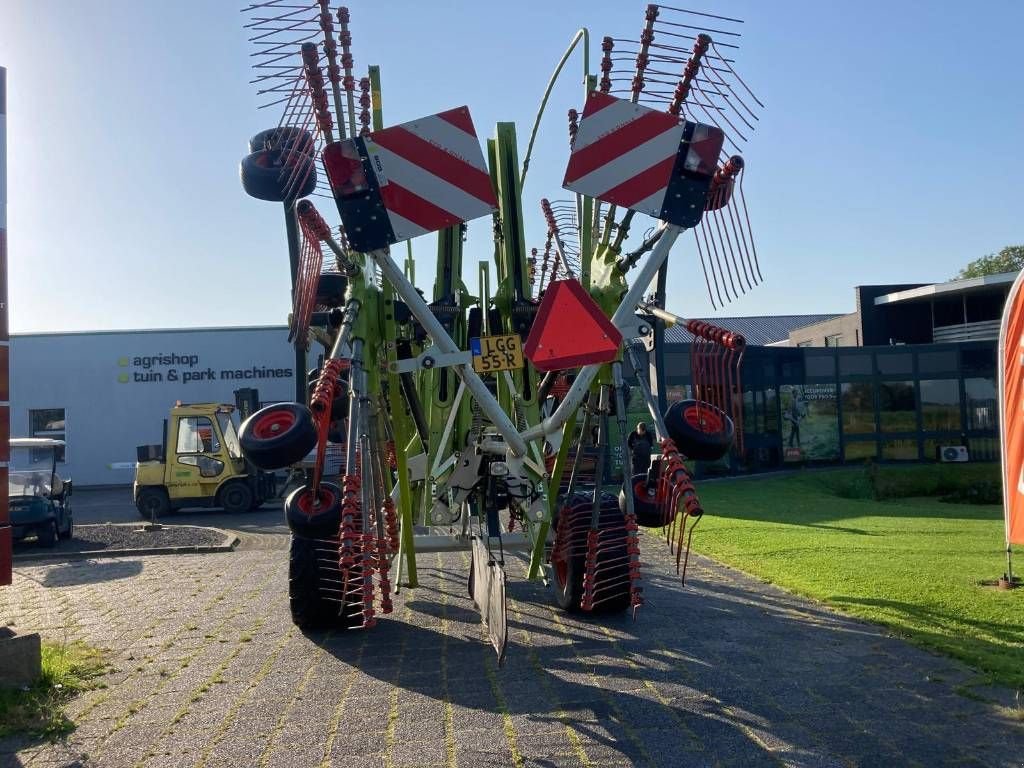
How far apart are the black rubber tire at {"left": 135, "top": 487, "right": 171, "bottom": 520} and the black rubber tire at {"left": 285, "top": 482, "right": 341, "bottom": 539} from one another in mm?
16351

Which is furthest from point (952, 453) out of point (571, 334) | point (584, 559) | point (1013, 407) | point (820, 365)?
point (571, 334)

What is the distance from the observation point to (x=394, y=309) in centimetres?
572

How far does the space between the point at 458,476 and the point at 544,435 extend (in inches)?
32.4

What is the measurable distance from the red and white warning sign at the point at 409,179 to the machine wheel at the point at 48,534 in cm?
1171

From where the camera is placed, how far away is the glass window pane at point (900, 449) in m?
23.8

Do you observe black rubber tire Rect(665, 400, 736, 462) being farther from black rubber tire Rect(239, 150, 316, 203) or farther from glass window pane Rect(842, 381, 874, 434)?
glass window pane Rect(842, 381, 874, 434)

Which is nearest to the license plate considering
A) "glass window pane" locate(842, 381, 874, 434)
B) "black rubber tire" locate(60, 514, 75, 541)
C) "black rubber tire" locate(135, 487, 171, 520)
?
"black rubber tire" locate(60, 514, 75, 541)

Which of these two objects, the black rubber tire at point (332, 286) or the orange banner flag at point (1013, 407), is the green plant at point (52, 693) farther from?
the orange banner flag at point (1013, 407)

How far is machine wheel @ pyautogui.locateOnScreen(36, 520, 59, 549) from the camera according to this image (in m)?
14.1

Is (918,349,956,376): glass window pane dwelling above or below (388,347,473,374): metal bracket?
above

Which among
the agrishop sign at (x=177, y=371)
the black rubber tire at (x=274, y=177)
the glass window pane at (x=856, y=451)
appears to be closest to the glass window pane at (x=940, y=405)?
the glass window pane at (x=856, y=451)

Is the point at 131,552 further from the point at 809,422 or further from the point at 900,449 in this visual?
the point at 900,449

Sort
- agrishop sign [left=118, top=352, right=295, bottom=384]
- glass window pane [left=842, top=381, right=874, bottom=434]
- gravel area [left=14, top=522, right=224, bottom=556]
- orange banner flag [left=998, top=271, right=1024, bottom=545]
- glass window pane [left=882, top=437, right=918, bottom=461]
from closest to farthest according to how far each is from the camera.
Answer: orange banner flag [left=998, top=271, right=1024, bottom=545] < gravel area [left=14, top=522, right=224, bottom=556] < glass window pane [left=842, top=381, right=874, bottom=434] < glass window pane [left=882, top=437, right=918, bottom=461] < agrishop sign [left=118, top=352, right=295, bottom=384]

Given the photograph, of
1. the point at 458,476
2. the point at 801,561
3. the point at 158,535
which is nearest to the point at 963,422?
the point at 801,561
